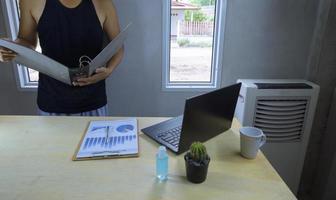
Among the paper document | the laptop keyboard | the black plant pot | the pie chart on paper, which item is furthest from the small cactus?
the paper document

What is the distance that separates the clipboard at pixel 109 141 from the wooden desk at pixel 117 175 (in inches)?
1.2

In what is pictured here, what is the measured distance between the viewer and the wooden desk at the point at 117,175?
85 centimetres

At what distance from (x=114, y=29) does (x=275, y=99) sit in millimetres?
1221

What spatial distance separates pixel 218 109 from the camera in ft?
3.77

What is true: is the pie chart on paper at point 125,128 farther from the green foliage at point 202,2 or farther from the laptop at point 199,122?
the green foliage at point 202,2

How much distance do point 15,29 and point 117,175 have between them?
1.61 meters

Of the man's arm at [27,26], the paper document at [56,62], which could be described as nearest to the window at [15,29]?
the man's arm at [27,26]

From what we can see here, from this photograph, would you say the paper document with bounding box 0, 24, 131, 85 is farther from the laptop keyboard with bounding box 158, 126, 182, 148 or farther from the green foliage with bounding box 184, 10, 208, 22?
the green foliage with bounding box 184, 10, 208, 22

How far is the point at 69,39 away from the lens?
146 centimetres

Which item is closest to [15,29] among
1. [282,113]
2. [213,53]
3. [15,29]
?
[15,29]

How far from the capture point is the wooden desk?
855mm

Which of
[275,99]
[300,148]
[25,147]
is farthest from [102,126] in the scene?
[300,148]

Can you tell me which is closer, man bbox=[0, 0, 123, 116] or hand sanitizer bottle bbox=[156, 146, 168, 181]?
hand sanitizer bottle bbox=[156, 146, 168, 181]

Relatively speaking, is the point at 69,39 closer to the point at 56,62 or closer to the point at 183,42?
the point at 56,62
